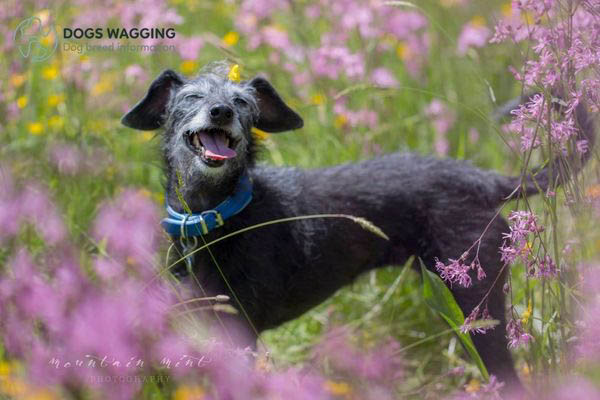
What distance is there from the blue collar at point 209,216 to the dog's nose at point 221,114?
1.36ft

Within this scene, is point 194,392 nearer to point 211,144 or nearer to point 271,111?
point 211,144

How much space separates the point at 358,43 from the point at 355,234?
237cm

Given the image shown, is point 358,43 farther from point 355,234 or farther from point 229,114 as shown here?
point 229,114

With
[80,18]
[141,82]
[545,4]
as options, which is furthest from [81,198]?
[545,4]

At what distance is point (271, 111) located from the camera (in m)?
3.93

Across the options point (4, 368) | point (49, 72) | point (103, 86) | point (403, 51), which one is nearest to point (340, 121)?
point (403, 51)

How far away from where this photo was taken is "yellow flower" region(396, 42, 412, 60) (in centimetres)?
604

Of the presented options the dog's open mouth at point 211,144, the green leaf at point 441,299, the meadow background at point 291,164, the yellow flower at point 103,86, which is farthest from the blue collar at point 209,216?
the yellow flower at point 103,86

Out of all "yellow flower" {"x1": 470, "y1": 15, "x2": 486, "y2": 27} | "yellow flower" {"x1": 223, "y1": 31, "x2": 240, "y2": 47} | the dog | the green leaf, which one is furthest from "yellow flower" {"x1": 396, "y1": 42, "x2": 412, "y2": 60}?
the green leaf

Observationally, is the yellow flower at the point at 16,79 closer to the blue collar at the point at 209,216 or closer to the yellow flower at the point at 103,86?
the yellow flower at the point at 103,86

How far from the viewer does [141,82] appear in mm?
5566

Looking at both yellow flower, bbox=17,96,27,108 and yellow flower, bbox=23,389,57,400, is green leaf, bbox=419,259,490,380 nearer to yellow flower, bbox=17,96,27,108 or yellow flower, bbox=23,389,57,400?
yellow flower, bbox=23,389,57,400

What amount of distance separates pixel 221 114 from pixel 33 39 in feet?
7.81

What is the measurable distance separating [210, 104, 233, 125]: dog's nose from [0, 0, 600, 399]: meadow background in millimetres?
486
